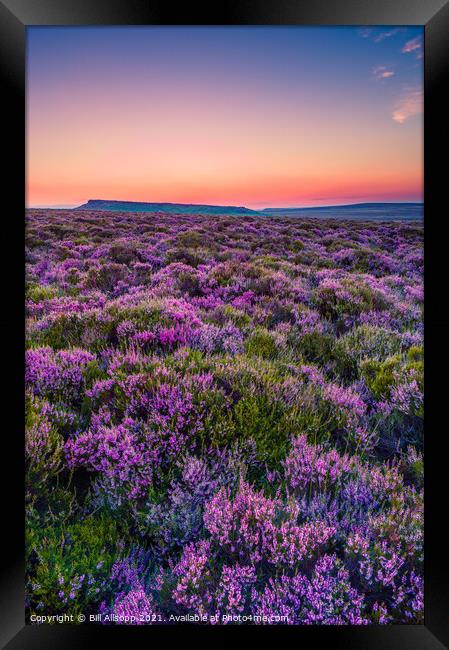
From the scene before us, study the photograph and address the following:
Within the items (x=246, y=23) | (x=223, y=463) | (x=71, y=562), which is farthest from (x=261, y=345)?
(x=246, y=23)

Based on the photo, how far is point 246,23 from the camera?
265cm

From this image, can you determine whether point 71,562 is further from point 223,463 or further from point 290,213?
point 290,213

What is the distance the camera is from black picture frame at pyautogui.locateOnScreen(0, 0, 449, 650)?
8.40ft

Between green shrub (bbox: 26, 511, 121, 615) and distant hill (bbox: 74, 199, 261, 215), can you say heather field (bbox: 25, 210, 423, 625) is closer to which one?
green shrub (bbox: 26, 511, 121, 615)

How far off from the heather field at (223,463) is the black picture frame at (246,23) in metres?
0.16

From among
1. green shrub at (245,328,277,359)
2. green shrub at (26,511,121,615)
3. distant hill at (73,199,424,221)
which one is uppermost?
distant hill at (73,199,424,221)

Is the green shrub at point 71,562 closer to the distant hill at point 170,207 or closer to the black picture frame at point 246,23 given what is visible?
the black picture frame at point 246,23

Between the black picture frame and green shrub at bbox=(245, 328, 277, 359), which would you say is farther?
green shrub at bbox=(245, 328, 277, 359)

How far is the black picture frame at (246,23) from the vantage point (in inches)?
101

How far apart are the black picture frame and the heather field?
157 mm

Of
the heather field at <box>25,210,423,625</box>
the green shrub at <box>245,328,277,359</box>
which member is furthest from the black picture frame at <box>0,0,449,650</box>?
the green shrub at <box>245,328,277,359</box>

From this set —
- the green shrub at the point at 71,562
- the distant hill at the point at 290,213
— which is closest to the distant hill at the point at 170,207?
the distant hill at the point at 290,213

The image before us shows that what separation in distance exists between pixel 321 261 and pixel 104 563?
22.3 feet

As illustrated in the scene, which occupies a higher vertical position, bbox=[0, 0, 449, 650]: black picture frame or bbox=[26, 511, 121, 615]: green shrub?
bbox=[0, 0, 449, 650]: black picture frame
